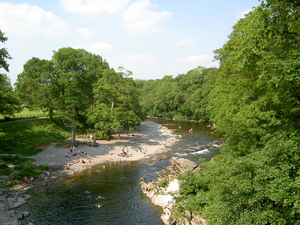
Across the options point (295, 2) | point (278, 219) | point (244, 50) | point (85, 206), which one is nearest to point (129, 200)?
point (85, 206)

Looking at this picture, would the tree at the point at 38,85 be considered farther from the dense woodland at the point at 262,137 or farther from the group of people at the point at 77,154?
the dense woodland at the point at 262,137

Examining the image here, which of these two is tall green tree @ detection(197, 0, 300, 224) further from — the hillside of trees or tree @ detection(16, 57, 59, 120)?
tree @ detection(16, 57, 59, 120)

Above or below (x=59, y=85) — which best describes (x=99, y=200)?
below

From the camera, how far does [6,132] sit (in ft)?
125

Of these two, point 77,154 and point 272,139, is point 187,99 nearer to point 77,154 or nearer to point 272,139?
point 77,154

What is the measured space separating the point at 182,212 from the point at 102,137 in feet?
111

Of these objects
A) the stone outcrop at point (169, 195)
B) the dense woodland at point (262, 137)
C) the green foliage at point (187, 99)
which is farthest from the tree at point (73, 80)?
the green foliage at point (187, 99)

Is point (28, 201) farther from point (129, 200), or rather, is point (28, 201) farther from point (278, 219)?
point (278, 219)

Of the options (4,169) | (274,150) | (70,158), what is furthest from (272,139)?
(70,158)

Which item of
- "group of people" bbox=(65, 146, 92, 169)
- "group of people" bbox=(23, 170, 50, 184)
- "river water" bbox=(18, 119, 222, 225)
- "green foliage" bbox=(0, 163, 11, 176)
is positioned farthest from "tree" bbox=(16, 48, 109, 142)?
"river water" bbox=(18, 119, 222, 225)

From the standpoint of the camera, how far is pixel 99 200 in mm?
22750

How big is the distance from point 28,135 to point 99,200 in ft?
83.3

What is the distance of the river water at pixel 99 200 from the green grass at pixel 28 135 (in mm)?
11718

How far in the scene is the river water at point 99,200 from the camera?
19.2m
